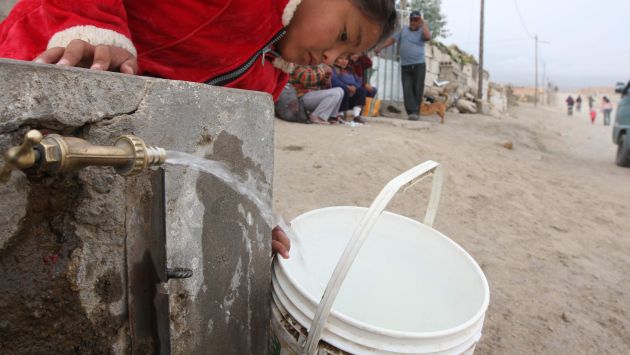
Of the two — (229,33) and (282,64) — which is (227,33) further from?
(282,64)

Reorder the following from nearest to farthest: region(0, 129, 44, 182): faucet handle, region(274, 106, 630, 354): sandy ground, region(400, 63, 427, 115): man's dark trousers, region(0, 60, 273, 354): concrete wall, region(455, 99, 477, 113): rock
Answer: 1. region(0, 129, 44, 182): faucet handle
2. region(0, 60, 273, 354): concrete wall
3. region(274, 106, 630, 354): sandy ground
4. region(400, 63, 427, 115): man's dark trousers
5. region(455, 99, 477, 113): rock

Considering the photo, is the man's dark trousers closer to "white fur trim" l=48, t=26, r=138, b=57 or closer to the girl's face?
the girl's face

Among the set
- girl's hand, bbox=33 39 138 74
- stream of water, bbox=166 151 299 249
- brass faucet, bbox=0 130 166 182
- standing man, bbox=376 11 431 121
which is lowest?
stream of water, bbox=166 151 299 249

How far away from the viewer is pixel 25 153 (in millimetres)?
540

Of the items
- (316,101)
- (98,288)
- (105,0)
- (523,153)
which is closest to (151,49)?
(105,0)

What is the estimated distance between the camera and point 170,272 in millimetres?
874

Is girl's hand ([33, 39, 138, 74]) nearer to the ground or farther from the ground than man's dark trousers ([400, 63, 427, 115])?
nearer to the ground

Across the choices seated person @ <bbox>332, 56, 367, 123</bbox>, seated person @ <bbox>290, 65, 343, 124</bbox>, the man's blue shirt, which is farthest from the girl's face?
the man's blue shirt

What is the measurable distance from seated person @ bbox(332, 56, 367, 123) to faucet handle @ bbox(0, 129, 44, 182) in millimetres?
5617

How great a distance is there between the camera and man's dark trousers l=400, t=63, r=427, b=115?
7.38 metres

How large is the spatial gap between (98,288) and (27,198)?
0.22 m

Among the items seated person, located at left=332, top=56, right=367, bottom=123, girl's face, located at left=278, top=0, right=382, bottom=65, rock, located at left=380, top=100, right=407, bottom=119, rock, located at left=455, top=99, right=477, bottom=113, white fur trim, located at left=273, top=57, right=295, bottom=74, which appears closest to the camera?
girl's face, located at left=278, top=0, right=382, bottom=65

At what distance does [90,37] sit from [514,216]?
3214mm

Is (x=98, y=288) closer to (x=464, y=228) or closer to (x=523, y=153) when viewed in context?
(x=464, y=228)
